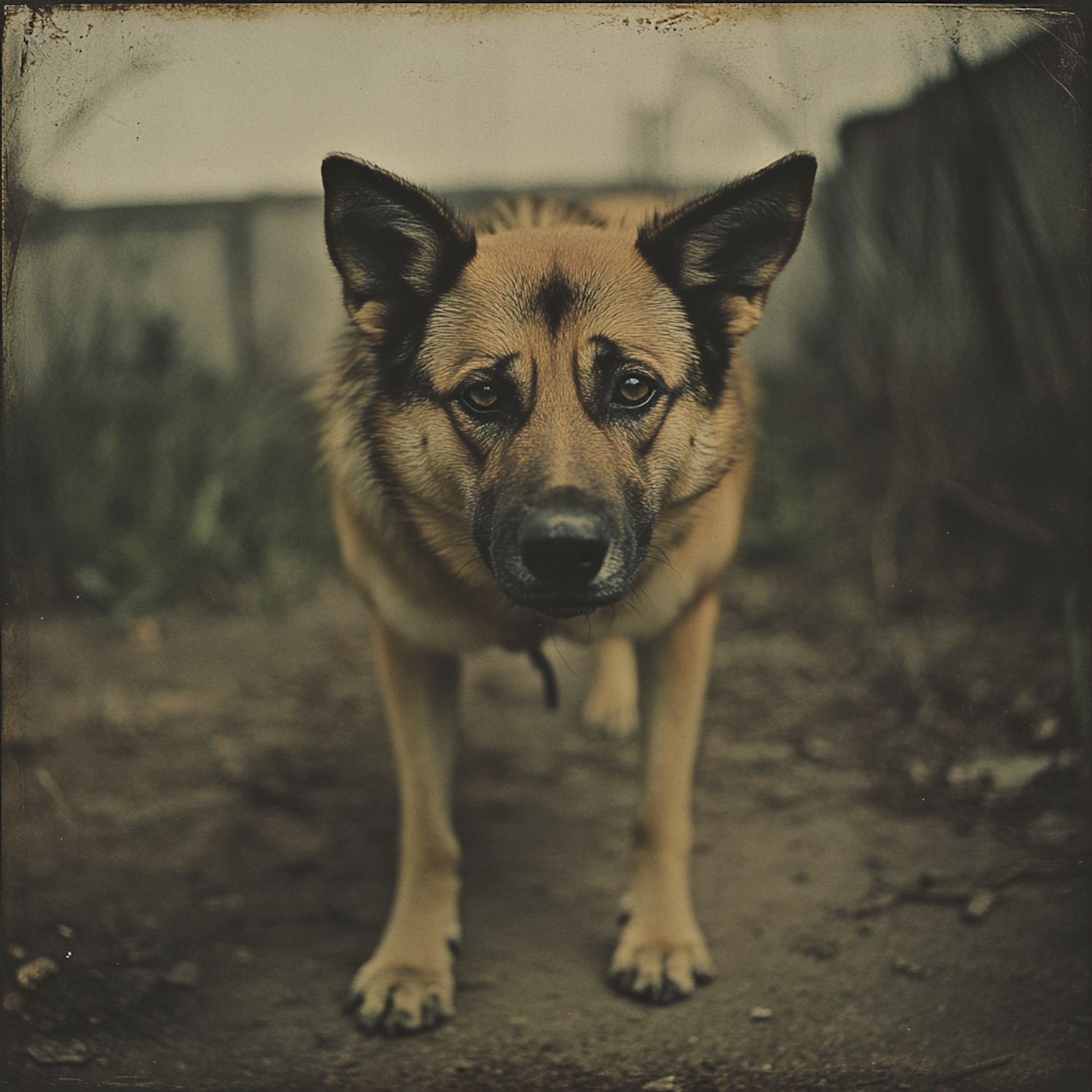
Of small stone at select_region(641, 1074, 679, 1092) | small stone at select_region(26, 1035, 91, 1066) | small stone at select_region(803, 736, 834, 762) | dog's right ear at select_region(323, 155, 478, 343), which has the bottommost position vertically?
small stone at select_region(26, 1035, 91, 1066)

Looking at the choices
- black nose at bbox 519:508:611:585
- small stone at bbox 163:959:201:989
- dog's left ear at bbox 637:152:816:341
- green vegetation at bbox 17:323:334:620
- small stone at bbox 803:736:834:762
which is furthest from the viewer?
green vegetation at bbox 17:323:334:620

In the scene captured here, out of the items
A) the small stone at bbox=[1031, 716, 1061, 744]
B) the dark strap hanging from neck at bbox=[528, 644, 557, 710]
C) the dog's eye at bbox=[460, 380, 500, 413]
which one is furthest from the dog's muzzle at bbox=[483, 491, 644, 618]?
the small stone at bbox=[1031, 716, 1061, 744]

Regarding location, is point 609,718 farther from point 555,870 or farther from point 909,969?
point 909,969

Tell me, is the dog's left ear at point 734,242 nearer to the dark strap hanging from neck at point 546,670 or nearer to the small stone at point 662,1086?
the dark strap hanging from neck at point 546,670

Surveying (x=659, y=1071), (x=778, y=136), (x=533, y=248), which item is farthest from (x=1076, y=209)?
(x=659, y=1071)

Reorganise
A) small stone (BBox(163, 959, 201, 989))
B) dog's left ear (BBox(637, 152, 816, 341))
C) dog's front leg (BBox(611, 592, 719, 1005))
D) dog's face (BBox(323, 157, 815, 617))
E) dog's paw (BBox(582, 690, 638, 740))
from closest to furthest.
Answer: dog's face (BBox(323, 157, 815, 617))
dog's left ear (BBox(637, 152, 816, 341))
small stone (BBox(163, 959, 201, 989))
dog's front leg (BBox(611, 592, 719, 1005))
dog's paw (BBox(582, 690, 638, 740))

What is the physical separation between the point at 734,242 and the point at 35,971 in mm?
2492

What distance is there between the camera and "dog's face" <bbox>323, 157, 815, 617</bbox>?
2.04 meters

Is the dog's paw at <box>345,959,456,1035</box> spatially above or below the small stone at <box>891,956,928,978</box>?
below

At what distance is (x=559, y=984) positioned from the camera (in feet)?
8.11

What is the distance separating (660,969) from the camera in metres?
2.45

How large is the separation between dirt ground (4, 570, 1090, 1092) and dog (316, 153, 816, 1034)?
0.20 m

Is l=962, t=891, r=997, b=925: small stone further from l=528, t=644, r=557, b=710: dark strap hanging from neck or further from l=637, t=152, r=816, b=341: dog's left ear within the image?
l=637, t=152, r=816, b=341: dog's left ear

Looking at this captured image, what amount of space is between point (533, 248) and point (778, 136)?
1.20m
